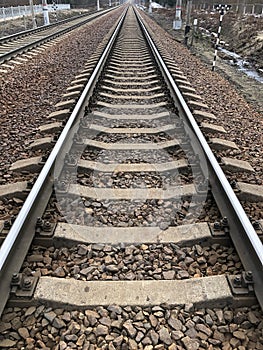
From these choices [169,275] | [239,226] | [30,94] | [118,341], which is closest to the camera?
[118,341]

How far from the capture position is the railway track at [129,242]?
1.98 metres

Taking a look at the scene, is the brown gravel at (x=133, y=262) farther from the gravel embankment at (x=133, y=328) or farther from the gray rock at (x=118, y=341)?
the gray rock at (x=118, y=341)

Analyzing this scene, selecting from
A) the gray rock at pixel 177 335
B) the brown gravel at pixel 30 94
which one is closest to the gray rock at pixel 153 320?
the gray rock at pixel 177 335

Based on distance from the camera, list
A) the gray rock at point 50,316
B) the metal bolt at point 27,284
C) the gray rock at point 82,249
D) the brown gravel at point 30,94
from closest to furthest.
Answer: the gray rock at point 50,316
the metal bolt at point 27,284
the gray rock at point 82,249
the brown gravel at point 30,94

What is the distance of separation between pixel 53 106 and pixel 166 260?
3757mm

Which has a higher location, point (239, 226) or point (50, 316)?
point (239, 226)

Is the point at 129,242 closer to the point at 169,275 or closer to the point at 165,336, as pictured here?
the point at 169,275

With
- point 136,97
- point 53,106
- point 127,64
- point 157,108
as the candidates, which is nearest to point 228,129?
point 157,108

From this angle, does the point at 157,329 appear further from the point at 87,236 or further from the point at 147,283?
the point at 87,236

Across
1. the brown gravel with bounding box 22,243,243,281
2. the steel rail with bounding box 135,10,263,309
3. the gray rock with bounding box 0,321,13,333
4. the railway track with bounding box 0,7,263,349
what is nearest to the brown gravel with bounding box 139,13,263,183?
the railway track with bounding box 0,7,263,349

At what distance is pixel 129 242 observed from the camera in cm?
253

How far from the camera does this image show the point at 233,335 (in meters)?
1.92

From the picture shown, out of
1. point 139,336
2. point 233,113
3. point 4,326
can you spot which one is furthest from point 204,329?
point 233,113

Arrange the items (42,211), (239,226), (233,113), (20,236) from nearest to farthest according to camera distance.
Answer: (20,236) < (239,226) < (42,211) < (233,113)
